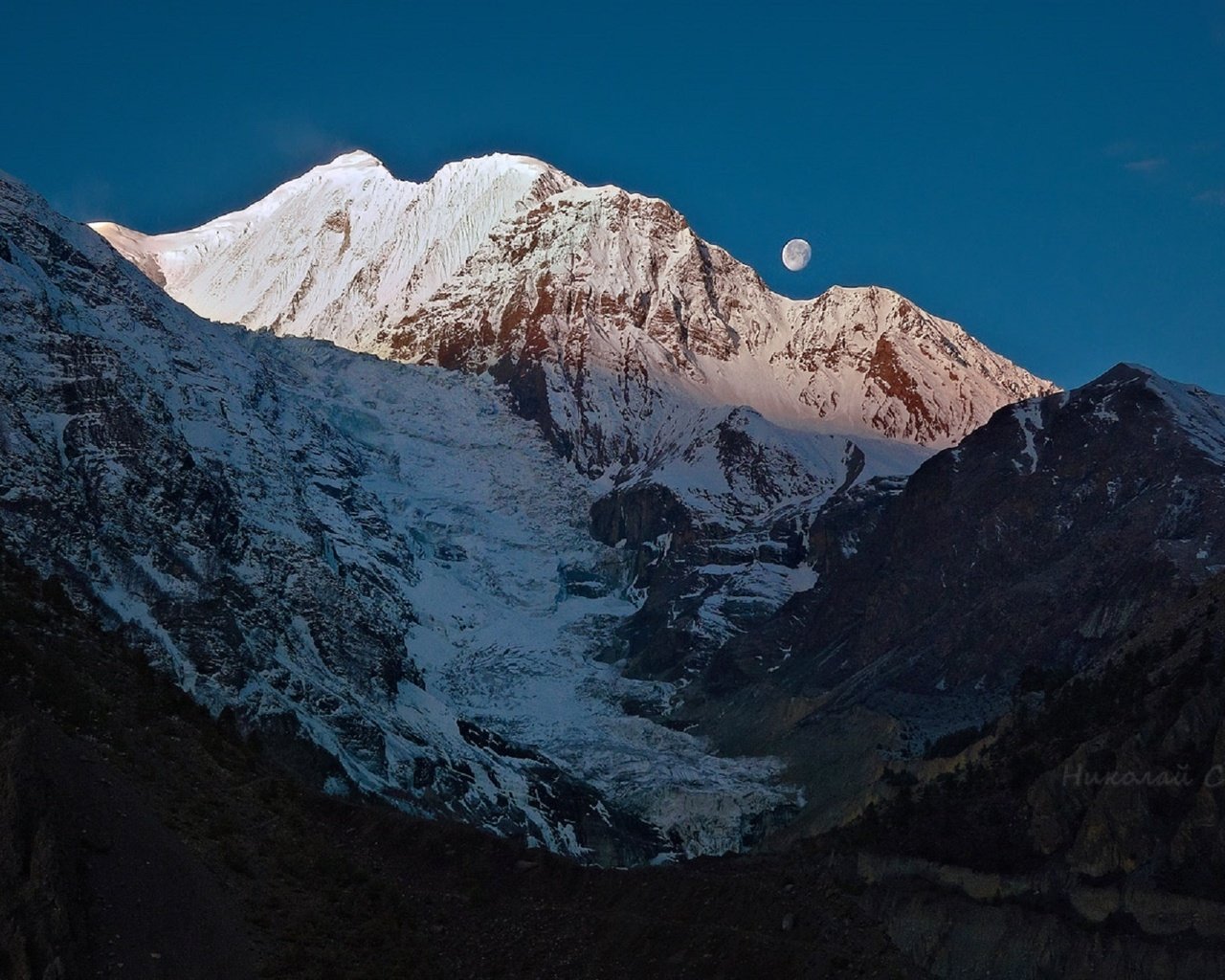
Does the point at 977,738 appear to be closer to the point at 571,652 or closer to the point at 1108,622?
the point at 1108,622

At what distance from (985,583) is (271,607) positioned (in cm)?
5542

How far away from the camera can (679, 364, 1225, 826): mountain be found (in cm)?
12712

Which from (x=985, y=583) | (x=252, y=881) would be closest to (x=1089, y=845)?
(x=252, y=881)

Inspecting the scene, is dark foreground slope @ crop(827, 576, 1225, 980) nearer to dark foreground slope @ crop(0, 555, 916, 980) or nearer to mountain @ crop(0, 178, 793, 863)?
dark foreground slope @ crop(0, 555, 916, 980)

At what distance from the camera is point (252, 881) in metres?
40.9

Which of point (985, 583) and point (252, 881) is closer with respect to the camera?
point (252, 881)

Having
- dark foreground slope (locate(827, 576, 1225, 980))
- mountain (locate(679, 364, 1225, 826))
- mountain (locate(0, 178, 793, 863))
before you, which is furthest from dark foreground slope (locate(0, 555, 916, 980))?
mountain (locate(679, 364, 1225, 826))

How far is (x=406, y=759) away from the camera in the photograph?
4985 inches

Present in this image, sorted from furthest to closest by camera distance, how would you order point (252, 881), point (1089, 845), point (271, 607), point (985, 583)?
point (985, 583)
point (271, 607)
point (1089, 845)
point (252, 881)

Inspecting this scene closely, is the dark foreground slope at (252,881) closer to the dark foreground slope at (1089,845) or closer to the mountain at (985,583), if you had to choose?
the dark foreground slope at (1089,845)

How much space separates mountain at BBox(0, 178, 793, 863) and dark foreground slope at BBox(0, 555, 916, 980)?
105 feet

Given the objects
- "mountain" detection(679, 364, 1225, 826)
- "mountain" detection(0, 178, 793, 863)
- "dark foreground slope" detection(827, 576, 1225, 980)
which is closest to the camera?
"dark foreground slope" detection(827, 576, 1225, 980)

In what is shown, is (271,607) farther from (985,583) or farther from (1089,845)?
(1089,845)

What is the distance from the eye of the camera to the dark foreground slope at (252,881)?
34.8m
